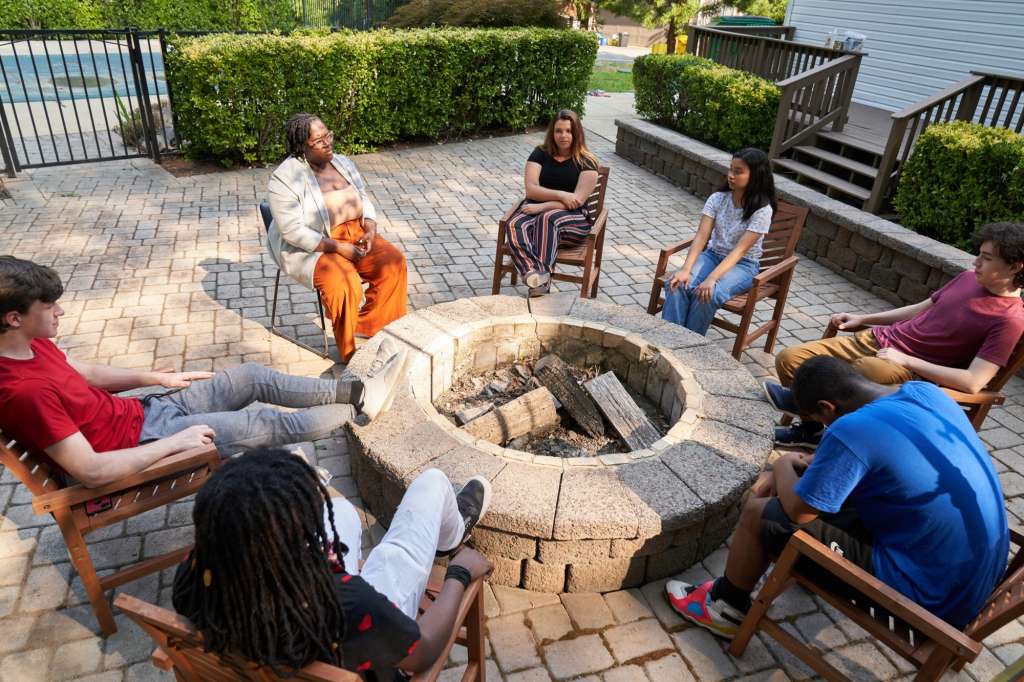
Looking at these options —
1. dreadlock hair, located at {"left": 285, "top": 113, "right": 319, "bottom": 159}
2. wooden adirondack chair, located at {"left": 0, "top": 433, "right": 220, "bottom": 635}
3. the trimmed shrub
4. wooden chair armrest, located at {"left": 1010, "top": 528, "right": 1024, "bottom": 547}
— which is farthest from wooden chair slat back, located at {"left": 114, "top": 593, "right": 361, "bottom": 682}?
the trimmed shrub

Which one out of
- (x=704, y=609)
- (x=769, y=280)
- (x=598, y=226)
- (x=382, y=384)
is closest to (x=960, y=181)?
(x=769, y=280)

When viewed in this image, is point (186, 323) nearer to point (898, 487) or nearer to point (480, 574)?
point (480, 574)

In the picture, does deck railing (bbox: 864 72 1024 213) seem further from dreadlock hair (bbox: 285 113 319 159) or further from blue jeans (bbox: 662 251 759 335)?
dreadlock hair (bbox: 285 113 319 159)

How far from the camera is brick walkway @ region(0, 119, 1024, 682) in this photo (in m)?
2.55

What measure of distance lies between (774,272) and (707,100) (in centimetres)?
510

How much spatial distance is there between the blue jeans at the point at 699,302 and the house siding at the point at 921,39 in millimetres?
6833

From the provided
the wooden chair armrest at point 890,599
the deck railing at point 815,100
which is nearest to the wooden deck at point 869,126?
the deck railing at point 815,100

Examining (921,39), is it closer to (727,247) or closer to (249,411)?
(727,247)

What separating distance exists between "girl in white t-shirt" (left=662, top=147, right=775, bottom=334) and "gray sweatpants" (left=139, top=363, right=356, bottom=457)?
2.38 meters

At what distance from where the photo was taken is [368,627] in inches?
66.5

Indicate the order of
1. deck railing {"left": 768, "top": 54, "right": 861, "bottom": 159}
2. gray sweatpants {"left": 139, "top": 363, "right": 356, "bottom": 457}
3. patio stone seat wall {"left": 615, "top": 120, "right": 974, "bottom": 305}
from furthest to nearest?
deck railing {"left": 768, "top": 54, "right": 861, "bottom": 159}, patio stone seat wall {"left": 615, "top": 120, "right": 974, "bottom": 305}, gray sweatpants {"left": 139, "top": 363, "right": 356, "bottom": 457}

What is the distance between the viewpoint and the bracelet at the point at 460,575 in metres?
2.04

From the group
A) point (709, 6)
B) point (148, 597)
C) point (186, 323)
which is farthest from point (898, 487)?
point (709, 6)

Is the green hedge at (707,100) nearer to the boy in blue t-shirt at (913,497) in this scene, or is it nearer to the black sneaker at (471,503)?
the boy in blue t-shirt at (913,497)
